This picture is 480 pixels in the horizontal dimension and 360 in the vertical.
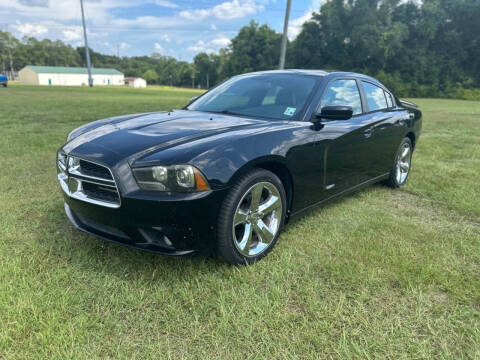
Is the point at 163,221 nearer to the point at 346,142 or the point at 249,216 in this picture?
the point at 249,216

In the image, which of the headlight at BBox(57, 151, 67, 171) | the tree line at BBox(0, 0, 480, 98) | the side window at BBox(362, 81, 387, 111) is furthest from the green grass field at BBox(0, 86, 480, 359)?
the tree line at BBox(0, 0, 480, 98)

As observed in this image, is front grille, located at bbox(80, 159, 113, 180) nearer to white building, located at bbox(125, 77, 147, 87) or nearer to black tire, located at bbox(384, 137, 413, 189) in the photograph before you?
black tire, located at bbox(384, 137, 413, 189)

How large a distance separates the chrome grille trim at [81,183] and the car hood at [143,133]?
3.9 inches

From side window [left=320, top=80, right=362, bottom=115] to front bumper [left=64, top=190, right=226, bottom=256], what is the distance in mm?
1627

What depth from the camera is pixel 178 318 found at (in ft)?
6.54

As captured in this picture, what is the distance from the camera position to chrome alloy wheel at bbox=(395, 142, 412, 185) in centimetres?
448

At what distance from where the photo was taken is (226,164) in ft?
7.21

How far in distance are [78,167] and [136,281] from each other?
889mm

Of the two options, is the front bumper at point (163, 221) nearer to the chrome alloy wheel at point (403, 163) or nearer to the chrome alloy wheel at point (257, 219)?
the chrome alloy wheel at point (257, 219)

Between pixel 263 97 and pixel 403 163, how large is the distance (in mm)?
2468

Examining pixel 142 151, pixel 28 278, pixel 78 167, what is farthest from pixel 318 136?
pixel 28 278

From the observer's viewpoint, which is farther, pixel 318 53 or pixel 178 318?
pixel 318 53

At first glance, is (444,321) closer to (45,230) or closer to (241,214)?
(241,214)

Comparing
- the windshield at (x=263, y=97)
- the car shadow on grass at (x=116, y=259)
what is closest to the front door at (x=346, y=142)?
the windshield at (x=263, y=97)
